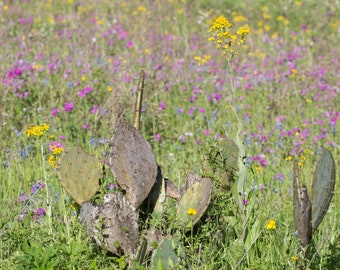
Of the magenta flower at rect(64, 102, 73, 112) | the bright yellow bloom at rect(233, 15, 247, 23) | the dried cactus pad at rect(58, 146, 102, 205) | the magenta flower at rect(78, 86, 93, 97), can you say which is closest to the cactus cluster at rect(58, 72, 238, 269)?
the dried cactus pad at rect(58, 146, 102, 205)

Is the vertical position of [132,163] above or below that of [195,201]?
above

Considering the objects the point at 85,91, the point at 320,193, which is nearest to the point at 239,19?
the point at 85,91

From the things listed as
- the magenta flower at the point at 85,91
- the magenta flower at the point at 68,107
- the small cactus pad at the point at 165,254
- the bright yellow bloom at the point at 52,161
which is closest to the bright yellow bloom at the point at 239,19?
the magenta flower at the point at 85,91

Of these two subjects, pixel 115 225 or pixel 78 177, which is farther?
pixel 78 177

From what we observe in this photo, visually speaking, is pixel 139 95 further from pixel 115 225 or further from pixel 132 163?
pixel 115 225

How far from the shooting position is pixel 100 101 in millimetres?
6176

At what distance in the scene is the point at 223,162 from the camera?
11.9 ft

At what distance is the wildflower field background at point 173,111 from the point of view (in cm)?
350

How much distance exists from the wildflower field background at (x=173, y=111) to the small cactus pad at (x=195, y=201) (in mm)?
73

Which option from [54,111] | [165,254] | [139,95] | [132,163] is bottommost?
[54,111]

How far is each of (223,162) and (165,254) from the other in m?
0.60

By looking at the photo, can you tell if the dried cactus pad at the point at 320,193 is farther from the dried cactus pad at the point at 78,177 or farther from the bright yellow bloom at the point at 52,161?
the bright yellow bloom at the point at 52,161

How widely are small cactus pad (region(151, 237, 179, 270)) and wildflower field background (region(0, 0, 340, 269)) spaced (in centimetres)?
4

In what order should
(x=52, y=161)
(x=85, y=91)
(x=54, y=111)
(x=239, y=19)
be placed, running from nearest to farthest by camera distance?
1. (x=52, y=161)
2. (x=54, y=111)
3. (x=85, y=91)
4. (x=239, y=19)
